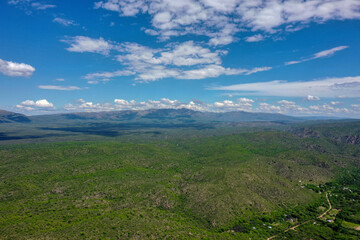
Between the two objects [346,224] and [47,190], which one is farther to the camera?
[47,190]

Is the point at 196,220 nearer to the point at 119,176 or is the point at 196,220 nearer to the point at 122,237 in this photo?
the point at 122,237

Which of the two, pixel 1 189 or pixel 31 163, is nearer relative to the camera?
pixel 1 189

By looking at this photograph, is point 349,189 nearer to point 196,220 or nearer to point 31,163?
point 196,220

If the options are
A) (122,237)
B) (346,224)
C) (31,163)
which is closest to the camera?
(122,237)

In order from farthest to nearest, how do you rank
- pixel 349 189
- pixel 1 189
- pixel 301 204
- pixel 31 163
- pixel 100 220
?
pixel 31 163
pixel 349 189
pixel 301 204
pixel 1 189
pixel 100 220

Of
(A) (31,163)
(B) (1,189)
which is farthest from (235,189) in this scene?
(A) (31,163)

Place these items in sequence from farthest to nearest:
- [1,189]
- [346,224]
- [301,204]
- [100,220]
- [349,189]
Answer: [349,189], [301,204], [1,189], [346,224], [100,220]

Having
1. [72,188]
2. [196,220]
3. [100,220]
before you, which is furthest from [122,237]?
[72,188]

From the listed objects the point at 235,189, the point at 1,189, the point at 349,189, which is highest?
the point at 1,189

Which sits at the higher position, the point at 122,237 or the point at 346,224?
the point at 122,237
